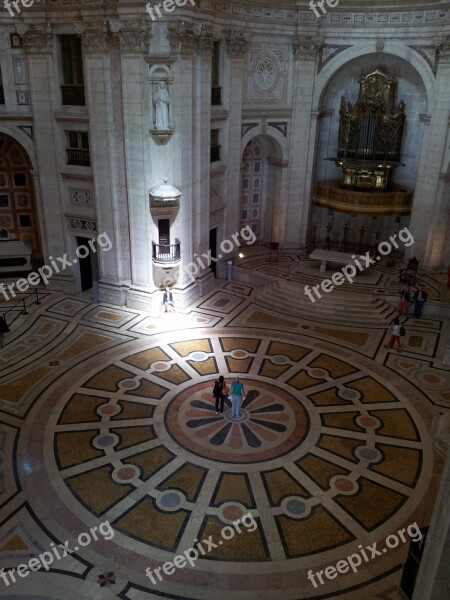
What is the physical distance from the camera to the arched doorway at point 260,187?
79.1 ft

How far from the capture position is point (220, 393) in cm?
1327

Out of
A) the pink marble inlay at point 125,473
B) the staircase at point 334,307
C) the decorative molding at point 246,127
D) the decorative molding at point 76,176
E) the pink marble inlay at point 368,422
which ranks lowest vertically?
the pink marble inlay at point 125,473

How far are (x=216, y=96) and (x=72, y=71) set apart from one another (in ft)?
18.3

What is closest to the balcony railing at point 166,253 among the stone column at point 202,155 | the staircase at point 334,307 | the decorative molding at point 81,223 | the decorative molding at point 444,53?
the stone column at point 202,155

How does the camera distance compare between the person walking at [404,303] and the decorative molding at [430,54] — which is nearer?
the person walking at [404,303]

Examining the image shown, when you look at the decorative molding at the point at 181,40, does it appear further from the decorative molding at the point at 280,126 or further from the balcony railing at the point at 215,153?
the decorative molding at the point at 280,126

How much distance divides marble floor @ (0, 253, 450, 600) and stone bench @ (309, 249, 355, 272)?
2.70 metres

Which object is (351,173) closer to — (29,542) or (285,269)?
(285,269)

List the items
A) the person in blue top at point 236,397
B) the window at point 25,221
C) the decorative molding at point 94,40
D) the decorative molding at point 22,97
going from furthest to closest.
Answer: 1. the window at point 25,221
2. the decorative molding at point 22,97
3. the decorative molding at point 94,40
4. the person in blue top at point 236,397

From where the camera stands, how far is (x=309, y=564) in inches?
368

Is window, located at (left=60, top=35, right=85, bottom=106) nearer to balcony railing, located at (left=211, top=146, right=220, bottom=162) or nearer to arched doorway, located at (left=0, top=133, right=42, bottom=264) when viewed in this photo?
arched doorway, located at (left=0, top=133, right=42, bottom=264)

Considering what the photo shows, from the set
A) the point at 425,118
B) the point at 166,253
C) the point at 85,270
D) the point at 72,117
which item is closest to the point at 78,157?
the point at 72,117

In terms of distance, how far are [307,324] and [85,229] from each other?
9.44 metres

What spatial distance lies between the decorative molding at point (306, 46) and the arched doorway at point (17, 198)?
12289 mm
